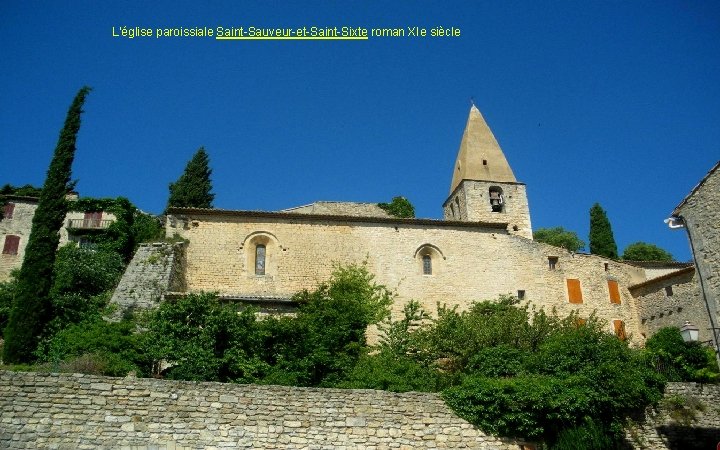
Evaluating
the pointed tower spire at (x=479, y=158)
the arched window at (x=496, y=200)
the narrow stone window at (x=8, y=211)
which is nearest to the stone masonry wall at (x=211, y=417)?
the arched window at (x=496, y=200)

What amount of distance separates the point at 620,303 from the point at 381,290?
12836 millimetres

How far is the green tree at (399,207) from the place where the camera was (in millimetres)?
38344

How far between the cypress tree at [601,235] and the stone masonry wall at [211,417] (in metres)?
28.7

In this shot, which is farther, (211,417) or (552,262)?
(552,262)

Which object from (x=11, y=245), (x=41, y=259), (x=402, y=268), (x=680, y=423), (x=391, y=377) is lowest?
(x=680, y=423)

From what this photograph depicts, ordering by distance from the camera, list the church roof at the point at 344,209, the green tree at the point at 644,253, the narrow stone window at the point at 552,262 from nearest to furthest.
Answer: the narrow stone window at the point at 552,262 → the church roof at the point at 344,209 → the green tree at the point at 644,253

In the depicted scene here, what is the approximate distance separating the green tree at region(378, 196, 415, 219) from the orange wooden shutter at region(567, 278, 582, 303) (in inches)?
496

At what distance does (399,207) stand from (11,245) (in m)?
24.0

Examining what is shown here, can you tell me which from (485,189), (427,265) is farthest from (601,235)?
(427,265)

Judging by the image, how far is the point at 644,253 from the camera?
48.9m

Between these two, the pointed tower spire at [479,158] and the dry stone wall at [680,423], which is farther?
the pointed tower spire at [479,158]

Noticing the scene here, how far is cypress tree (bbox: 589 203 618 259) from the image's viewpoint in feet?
129

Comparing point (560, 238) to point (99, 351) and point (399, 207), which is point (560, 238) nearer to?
point (399, 207)

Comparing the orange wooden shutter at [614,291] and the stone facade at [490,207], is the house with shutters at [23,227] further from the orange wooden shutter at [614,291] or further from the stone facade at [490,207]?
the orange wooden shutter at [614,291]
